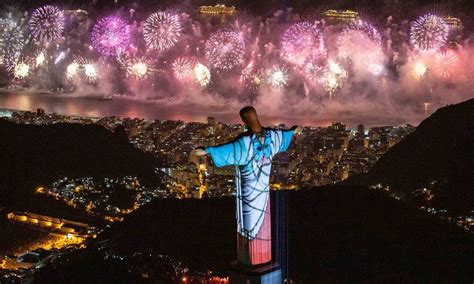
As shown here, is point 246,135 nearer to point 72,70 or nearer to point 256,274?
point 256,274

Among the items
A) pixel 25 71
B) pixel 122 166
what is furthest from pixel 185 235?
pixel 25 71

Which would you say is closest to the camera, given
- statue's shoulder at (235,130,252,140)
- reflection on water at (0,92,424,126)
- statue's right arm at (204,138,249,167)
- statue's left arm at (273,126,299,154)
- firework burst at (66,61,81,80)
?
statue's right arm at (204,138,249,167)

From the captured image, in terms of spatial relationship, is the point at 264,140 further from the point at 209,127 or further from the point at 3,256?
the point at 209,127

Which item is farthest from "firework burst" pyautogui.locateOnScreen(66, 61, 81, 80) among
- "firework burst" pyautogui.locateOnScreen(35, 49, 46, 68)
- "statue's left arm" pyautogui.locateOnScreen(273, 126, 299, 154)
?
"statue's left arm" pyautogui.locateOnScreen(273, 126, 299, 154)

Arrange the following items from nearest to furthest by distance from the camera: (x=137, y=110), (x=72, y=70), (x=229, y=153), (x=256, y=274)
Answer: (x=229, y=153) < (x=256, y=274) < (x=137, y=110) < (x=72, y=70)

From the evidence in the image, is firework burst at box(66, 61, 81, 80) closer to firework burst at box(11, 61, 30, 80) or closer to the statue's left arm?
firework burst at box(11, 61, 30, 80)

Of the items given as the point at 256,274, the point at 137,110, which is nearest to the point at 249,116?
the point at 256,274

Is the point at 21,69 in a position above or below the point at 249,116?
above

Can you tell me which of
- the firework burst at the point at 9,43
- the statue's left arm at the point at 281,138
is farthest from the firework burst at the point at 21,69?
the statue's left arm at the point at 281,138
